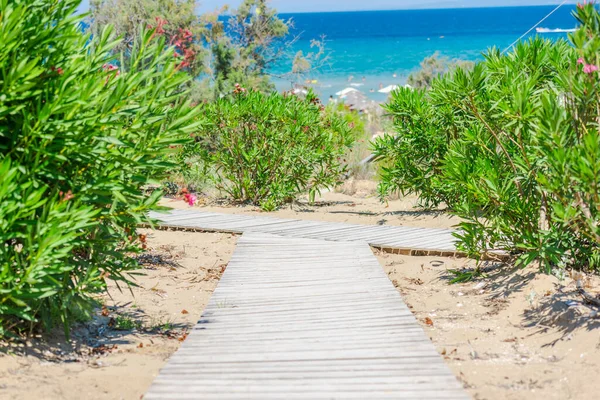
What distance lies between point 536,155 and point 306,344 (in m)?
2.11

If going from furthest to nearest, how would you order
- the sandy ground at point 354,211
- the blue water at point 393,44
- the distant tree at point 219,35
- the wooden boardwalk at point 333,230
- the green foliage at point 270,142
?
the blue water at point 393,44 < the distant tree at point 219,35 < the green foliage at point 270,142 < the sandy ground at point 354,211 < the wooden boardwalk at point 333,230

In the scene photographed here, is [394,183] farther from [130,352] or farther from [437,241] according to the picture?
[130,352]

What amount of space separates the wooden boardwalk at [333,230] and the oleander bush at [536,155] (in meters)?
1.03

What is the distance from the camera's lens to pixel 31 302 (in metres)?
4.10

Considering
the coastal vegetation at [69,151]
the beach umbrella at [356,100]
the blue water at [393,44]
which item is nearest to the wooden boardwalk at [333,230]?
the coastal vegetation at [69,151]

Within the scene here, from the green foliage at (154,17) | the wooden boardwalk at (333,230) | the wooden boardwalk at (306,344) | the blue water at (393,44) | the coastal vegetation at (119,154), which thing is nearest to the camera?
the wooden boardwalk at (306,344)

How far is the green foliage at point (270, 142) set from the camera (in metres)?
9.52

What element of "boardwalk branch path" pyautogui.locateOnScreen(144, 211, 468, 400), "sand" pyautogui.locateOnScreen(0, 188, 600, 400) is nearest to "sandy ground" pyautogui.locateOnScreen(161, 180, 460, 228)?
"sand" pyautogui.locateOnScreen(0, 188, 600, 400)

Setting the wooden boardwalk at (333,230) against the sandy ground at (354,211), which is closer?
the wooden boardwalk at (333,230)

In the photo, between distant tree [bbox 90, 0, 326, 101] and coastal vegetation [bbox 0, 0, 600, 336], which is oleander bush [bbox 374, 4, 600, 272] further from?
distant tree [bbox 90, 0, 326, 101]

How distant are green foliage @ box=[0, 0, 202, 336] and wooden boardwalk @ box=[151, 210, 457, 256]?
321 centimetres

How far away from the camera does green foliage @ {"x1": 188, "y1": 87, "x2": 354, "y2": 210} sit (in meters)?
9.52

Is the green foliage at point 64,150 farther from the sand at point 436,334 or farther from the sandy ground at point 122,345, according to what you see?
the sand at point 436,334

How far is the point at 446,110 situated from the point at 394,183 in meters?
1.40
